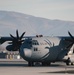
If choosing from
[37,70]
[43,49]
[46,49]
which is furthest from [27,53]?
[37,70]

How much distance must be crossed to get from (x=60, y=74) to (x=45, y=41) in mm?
14300

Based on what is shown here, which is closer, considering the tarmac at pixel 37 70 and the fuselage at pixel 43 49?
the tarmac at pixel 37 70

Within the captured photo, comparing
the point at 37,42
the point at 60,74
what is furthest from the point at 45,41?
the point at 60,74

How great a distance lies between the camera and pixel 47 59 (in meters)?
49.4

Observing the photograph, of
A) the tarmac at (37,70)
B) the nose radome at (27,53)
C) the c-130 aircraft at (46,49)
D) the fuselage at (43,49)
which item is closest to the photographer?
the tarmac at (37,70)

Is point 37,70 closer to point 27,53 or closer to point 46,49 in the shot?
point 27,53

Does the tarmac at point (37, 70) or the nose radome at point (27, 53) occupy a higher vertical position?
the nose radome at point (27, 53)

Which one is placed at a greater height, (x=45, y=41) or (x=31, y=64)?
(x=45, y=41)

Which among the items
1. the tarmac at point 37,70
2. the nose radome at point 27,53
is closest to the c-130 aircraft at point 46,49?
the nose radome at point 27,53

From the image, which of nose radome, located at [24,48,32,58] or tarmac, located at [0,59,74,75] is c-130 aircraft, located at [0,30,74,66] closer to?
nose radome, located at [24,48,32,58]

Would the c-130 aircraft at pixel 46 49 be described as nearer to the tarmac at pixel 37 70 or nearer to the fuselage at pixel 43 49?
the fuselage at pixel 43 49

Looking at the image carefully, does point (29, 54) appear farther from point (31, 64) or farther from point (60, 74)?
point (60, 74)

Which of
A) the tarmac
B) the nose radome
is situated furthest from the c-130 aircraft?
the tarmac

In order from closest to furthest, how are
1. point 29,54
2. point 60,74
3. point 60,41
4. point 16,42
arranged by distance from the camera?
point 60,74, point 29,54, point 60,41, point 16,42
